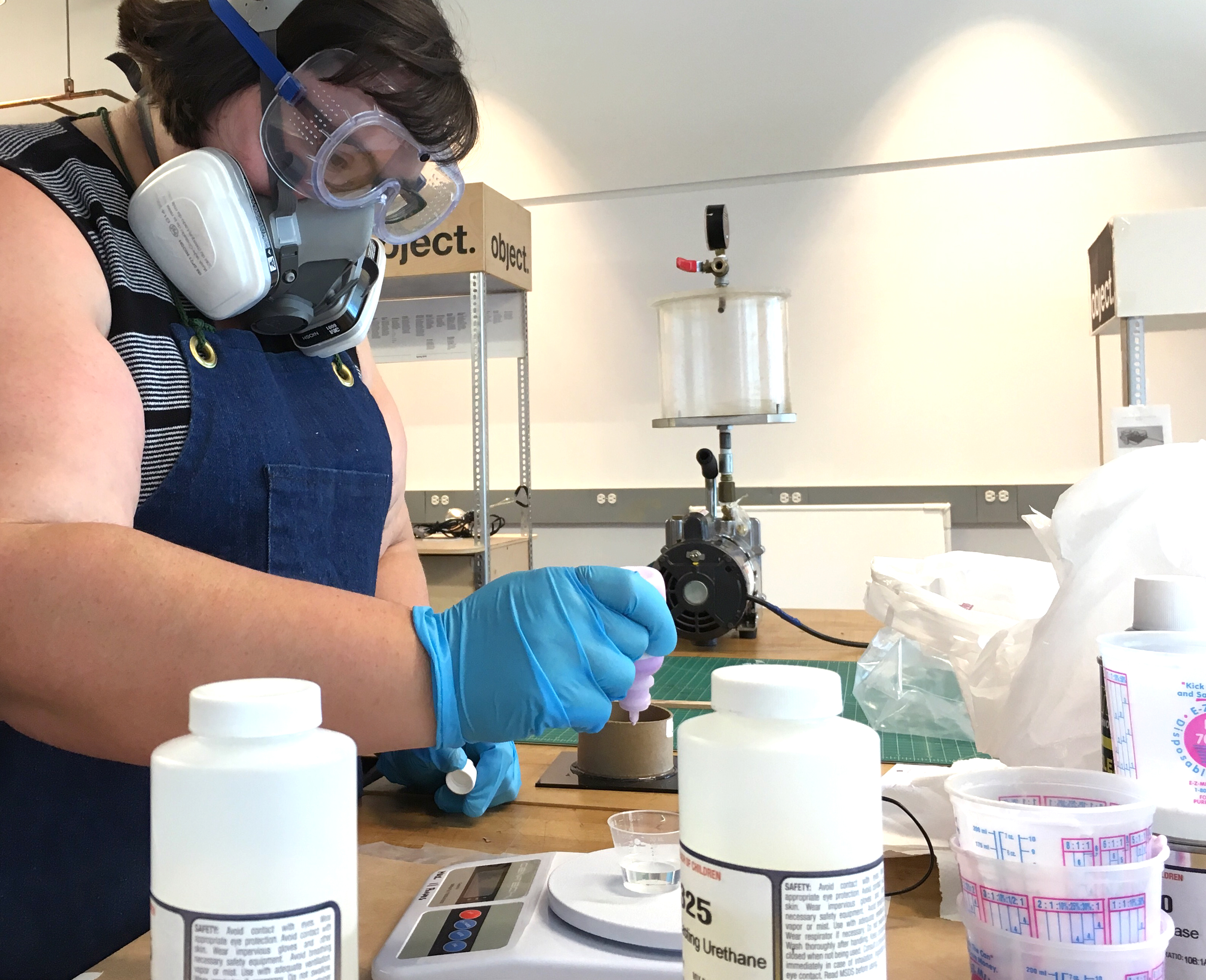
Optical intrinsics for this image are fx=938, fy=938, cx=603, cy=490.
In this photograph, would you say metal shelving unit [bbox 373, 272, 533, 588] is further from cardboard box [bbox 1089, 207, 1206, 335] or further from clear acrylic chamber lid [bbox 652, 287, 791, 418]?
cardboard box [bbox 1089, 207, 1206, 335]

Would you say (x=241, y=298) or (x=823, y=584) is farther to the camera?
(x=823, y=584)

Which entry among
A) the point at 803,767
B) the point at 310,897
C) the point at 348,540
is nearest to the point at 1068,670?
the point at 803,767

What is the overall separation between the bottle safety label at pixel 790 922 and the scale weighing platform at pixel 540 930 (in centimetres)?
20

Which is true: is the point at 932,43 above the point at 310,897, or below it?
above

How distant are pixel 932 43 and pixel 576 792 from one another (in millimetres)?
3624

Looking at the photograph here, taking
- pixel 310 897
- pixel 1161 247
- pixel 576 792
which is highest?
pixel 1161 247

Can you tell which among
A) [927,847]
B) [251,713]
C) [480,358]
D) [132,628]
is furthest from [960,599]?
[480,358]

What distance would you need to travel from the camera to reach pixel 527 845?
2.86 ft

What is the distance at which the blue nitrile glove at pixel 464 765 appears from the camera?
0.94 meters

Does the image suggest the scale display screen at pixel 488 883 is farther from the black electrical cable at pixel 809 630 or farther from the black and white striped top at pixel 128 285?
the black electrical cable at pixel 809 630

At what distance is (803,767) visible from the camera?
0.36 meters

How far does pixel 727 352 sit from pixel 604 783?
52.5 inches

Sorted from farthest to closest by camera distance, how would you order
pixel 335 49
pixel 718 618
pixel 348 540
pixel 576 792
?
pixel 718 618 < pixel 348 540 < pixel 576 792 < pixel 335 49

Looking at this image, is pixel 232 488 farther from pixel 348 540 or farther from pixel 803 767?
pixel 803 767
